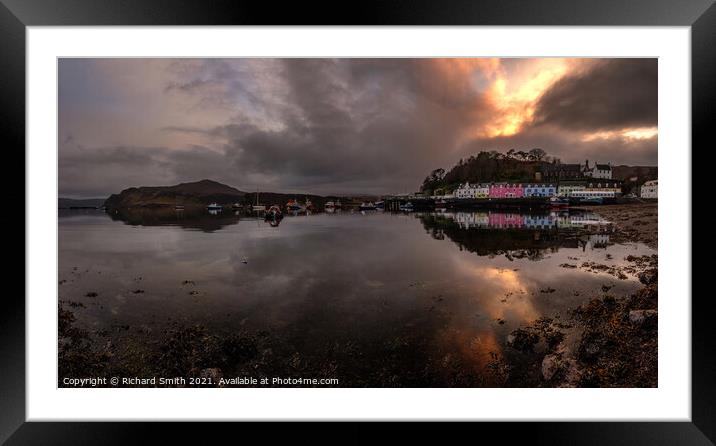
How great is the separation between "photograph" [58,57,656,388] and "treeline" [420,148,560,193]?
0.07ft

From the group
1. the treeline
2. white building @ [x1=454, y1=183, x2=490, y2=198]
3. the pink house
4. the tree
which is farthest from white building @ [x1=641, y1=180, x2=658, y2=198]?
white building @ [x1=454, y1=183, x2=490, y2=198]

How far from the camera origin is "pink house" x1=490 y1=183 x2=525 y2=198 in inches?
130

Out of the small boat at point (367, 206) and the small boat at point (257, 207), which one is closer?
the small boat at point (257, 207)

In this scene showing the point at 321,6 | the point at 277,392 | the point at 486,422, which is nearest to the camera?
the point at 321,6

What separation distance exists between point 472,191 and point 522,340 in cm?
165

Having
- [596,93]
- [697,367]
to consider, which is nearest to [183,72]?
[596,93]

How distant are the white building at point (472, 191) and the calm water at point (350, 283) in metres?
0.25

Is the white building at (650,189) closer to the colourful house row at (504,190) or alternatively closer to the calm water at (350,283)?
the calm water at (350,283)

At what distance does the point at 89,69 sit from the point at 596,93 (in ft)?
15.8

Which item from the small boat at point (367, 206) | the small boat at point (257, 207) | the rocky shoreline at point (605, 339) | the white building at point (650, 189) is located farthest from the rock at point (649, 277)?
the small boat at point (257, 207)

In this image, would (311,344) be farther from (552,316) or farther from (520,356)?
(552,316)

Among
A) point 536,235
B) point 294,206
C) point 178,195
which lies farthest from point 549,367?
point 178,195

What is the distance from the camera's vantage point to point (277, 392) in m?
2.65

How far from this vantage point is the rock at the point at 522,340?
9.23 ft
